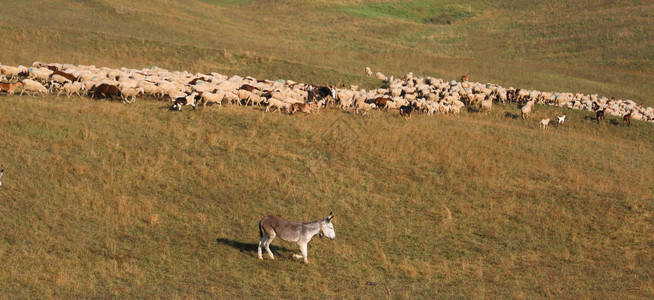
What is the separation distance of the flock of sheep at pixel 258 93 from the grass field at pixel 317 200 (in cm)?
111

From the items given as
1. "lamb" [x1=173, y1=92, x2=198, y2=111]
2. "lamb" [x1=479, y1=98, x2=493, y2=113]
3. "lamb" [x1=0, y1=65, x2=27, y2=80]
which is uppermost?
"lamb" [x1=479, y1=98, x2=493, y2=113]

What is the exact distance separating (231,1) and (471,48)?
47.8 metres

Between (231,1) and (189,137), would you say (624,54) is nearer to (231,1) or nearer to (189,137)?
(189,137)

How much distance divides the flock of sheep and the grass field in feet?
3.66

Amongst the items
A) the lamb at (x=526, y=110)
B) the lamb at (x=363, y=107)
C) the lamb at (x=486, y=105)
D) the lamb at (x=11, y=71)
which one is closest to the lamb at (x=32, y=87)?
the lamb at (x=11, y=71)

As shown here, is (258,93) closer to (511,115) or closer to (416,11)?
(511,115)

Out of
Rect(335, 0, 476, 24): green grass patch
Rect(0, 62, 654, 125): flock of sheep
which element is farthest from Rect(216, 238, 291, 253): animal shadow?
Rect(335, 0, 476, 24): green grass patch

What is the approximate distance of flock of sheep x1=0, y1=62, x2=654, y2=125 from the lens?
25.7m

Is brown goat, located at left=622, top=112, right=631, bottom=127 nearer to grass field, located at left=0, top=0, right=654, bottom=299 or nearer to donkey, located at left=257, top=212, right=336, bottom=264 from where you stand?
grass field, located at left=0, top=0, right=654, bottom=299

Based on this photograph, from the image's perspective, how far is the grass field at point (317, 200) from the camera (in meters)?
13.0

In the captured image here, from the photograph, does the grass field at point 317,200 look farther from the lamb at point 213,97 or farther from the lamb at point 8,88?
the lamb at point 213,97

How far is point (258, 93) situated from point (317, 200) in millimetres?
10847

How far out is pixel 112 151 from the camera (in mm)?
19641

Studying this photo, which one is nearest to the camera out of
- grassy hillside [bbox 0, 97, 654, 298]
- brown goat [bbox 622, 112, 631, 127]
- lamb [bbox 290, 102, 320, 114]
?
grassy hillside [bbox 0, 97, 654, 298]
